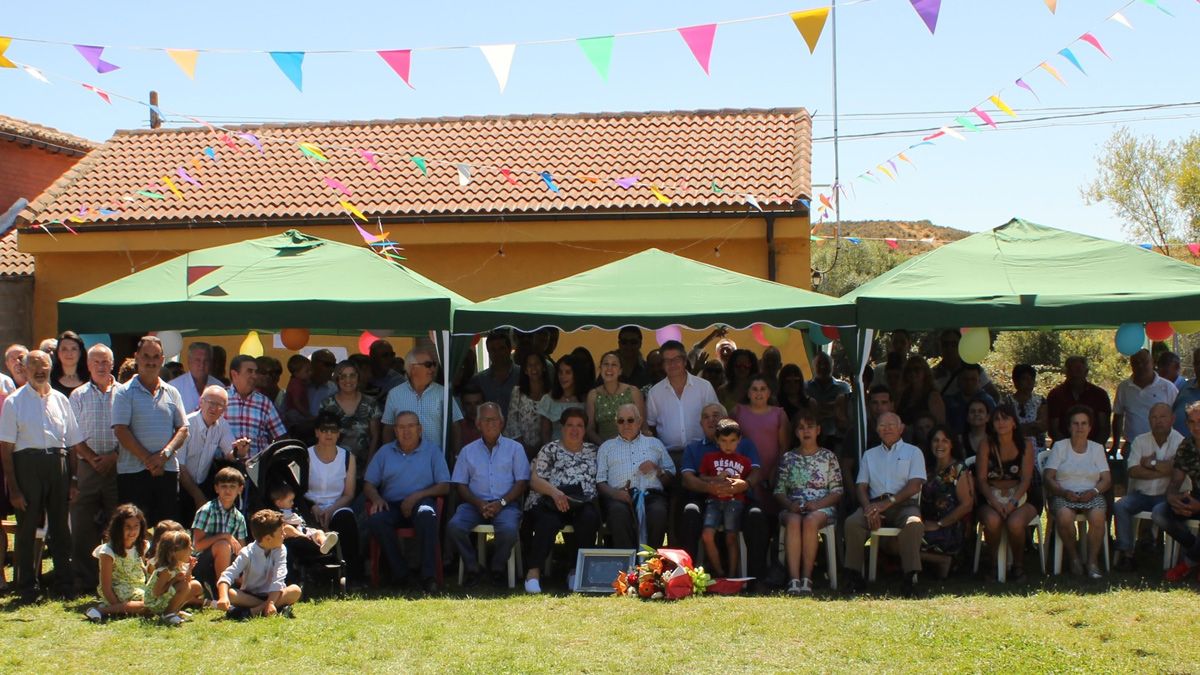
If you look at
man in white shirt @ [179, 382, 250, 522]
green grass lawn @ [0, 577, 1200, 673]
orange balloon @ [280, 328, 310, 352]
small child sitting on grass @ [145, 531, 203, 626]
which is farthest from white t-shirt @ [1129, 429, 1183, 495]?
orange balloon @ [280, 328, 310, 352]

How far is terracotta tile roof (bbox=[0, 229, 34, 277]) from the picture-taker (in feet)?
52.0

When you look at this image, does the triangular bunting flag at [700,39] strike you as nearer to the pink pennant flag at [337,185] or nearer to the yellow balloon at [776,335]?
the yellow balloon at [776,335]

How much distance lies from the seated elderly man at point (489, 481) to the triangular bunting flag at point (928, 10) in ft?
11.3

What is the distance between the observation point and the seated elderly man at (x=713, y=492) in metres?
7.31

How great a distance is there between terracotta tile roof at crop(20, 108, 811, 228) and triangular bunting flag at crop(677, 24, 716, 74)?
229 inches

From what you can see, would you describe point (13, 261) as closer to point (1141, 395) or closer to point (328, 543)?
point (328, 543)

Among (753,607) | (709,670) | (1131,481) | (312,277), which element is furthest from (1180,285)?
(312,277)

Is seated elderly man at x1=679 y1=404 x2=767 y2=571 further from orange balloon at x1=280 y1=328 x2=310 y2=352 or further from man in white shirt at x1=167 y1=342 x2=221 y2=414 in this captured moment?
orange balloon at x1=280 y1=328 x2=310 y2=352

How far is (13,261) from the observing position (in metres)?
16.2

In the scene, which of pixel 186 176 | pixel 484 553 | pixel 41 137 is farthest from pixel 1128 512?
pixel 41 137

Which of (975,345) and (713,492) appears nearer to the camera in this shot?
(713,492)

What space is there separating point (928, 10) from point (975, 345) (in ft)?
8.48

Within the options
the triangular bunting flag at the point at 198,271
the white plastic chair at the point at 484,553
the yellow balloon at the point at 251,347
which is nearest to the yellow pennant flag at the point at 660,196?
the yellow balloon at the point at 251,347

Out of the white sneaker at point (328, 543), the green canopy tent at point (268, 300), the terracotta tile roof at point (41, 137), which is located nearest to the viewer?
the white sneaker at point (328, 543)
